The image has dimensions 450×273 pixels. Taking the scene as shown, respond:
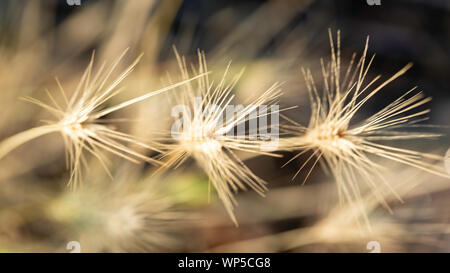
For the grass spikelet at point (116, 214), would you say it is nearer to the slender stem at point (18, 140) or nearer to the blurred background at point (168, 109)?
the blurred background at point (168, 109)

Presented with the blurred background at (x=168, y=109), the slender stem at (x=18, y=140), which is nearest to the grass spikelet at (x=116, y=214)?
the blurred background at (x=168, y=109)

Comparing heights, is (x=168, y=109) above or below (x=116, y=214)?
above

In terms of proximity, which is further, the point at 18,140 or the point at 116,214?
the point at 116,214

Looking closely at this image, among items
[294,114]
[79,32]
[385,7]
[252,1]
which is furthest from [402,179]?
[79,32]

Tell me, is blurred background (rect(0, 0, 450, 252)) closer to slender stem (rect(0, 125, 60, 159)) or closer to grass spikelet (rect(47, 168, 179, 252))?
grass spikelet (rect(47, 168, 179, 252))

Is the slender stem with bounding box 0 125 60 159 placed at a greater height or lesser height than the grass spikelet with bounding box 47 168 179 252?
greater

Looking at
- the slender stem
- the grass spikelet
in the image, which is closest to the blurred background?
the grass spikelet

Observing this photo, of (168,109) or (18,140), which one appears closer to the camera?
(18,140)

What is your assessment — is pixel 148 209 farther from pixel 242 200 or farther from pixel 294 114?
pixel 294 114
